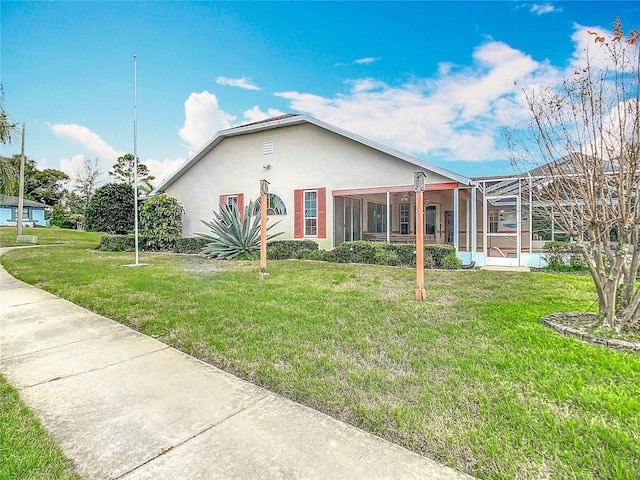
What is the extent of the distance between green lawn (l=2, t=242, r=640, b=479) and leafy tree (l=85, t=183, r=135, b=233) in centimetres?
1134

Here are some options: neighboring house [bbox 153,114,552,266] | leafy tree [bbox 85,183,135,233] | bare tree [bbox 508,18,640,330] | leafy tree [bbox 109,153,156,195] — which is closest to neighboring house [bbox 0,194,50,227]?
leafy tree [bbox 109,153,156,195]

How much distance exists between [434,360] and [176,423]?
7.49 feet

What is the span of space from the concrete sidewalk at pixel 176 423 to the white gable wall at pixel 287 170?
954 centimetres

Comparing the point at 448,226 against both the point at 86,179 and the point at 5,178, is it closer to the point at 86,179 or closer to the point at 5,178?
the point at 5,178

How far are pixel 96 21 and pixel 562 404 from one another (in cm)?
1507

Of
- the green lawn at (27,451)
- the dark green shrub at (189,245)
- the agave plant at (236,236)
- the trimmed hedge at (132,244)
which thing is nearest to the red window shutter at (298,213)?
the agave plant at (236,236)

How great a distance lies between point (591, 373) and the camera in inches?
119

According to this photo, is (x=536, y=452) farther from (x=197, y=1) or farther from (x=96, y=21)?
(x=96, y=21)

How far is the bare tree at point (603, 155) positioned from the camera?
3885mm

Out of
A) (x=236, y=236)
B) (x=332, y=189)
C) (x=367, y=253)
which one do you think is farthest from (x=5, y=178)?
(x=367, y=253)

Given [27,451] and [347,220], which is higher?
[347,220]

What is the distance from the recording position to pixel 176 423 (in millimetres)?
2379

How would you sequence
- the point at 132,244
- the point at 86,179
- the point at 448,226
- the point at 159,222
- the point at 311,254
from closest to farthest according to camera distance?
the point at 311,254 < the point at 159,222 < the point at 132,244 < the point at 448,226 < the point at 86,179

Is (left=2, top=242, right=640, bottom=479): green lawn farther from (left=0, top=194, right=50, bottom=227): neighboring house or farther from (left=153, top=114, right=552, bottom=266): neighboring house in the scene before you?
(left=0, top=194, right=50, bottom=227): neighboring house
